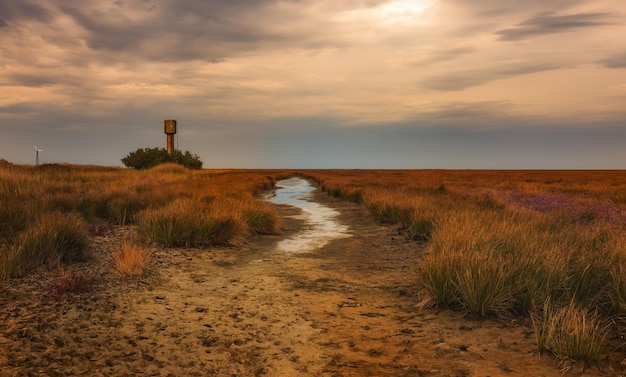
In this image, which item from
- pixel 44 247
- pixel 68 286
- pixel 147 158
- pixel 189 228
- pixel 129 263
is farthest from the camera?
pixel 147 158

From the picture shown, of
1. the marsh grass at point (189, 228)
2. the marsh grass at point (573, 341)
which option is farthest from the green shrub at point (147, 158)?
the marsh grass at point (573, 341)

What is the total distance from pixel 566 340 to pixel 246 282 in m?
4.67

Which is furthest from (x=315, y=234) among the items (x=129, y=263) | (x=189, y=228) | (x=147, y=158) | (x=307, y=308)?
(x=147, y=158)

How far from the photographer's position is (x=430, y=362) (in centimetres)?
408

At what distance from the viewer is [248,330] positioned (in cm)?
494

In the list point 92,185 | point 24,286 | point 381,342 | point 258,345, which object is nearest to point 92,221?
point 24,286

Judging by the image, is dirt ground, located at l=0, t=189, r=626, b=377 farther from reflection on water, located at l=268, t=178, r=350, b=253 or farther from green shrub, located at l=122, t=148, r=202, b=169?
green shrub, located at l=122, t=148, r=202, b=169

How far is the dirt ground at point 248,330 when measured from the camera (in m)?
3.95

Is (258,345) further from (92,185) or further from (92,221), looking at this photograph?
(92,185)

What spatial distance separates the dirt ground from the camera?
3.95m

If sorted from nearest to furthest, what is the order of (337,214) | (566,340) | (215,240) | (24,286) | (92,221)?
(566,340) → (24,286) → (215,240) → (92,221) → (337,214)

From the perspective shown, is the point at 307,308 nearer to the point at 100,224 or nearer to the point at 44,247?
the point at 44,247

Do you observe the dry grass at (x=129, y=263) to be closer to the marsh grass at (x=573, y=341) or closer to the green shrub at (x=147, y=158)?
the marsh grass at (x=573, y=341)

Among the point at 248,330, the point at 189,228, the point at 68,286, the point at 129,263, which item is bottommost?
the point at 248,330
